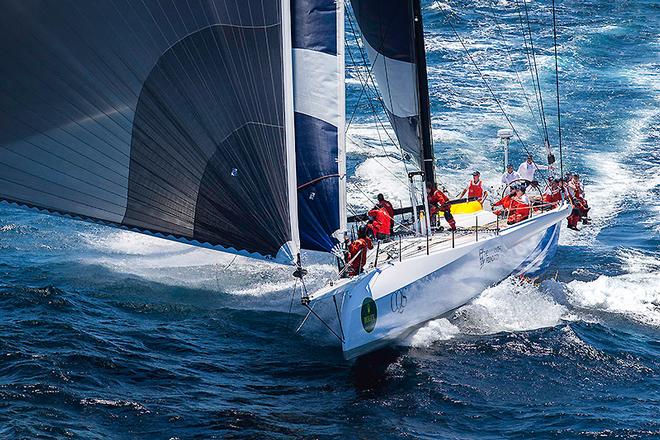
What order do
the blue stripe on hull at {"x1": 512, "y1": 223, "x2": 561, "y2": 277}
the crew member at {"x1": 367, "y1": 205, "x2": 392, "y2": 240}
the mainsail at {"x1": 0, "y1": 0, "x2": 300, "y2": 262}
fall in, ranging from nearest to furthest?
1. the mainsail at {"x1": 0, "y1": 0, "x2": 300, "y2": 262}
2. the crew member at {"x1": 367, "y1": 205, "x2": 392, "y2": 240}
3. the blue stripe on hull at {"x1": 512, "y1": 223, "x2": 561, "y2": 277}

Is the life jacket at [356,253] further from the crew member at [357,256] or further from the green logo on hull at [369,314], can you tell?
the green logo on hull at [369,314]

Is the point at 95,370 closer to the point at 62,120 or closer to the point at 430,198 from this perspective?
the point at 62,120

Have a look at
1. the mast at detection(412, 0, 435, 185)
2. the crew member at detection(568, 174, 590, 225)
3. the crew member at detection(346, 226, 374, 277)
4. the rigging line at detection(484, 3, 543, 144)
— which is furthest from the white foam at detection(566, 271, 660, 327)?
the rigging line at detection(484, 3, 543, 144)

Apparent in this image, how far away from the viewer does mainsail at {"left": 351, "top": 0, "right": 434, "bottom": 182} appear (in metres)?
20.7

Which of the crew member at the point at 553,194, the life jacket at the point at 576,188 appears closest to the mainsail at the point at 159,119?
the crew member at the point at 553,194

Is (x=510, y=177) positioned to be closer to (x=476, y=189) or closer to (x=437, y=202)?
(x=476, y=189)

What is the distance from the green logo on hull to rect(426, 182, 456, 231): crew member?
14.3 feet

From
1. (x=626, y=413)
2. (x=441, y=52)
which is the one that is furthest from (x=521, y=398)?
(x=441, y=52)

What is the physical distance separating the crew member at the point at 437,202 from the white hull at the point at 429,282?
0.86 metres

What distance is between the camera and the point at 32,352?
1620 cm

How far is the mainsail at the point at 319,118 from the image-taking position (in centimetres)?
1548

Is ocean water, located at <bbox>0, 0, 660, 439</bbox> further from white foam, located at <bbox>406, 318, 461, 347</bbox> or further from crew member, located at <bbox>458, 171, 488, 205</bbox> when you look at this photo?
crew member, located at <bbox>458, 171, 488, 205</bbox>

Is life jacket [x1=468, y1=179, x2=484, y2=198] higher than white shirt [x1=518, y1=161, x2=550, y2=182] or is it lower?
lower

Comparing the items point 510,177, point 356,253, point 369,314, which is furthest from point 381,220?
point 510,177
